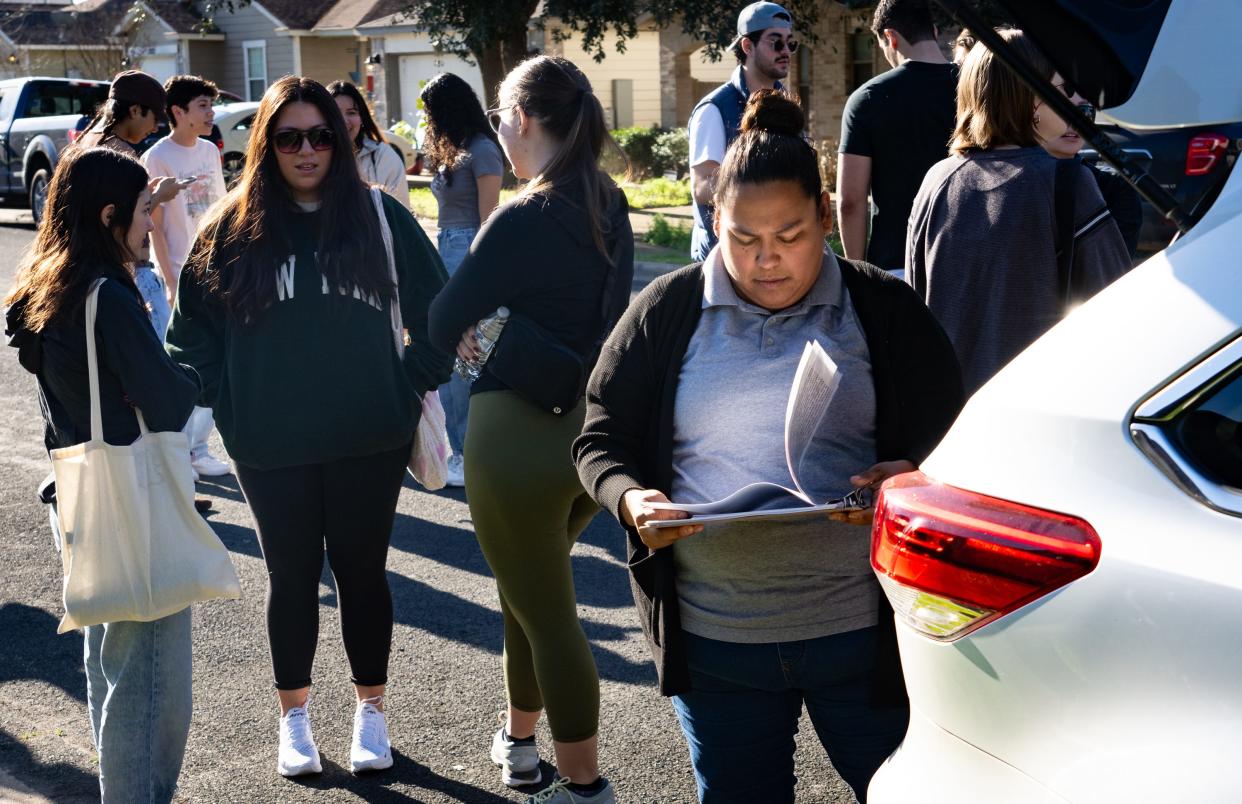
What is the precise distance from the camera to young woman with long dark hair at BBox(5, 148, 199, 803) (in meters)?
3.35

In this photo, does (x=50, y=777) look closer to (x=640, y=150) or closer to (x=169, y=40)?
(x=640, y=150)

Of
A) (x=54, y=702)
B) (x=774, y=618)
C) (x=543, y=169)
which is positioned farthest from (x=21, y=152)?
(x=774, y=618)

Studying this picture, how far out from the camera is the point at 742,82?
20.5 feet

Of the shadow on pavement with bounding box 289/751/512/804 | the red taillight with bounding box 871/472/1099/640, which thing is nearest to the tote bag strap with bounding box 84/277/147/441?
the shadow on pavement with bounding box 289/751/512/804

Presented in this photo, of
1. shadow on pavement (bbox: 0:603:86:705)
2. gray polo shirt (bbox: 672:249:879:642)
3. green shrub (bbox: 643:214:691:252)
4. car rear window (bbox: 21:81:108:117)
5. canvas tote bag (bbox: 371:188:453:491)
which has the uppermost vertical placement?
car rear window (bbox: 21:81:108:117)

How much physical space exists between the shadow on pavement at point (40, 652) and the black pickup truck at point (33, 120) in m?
16.6

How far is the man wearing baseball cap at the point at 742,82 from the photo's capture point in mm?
6121

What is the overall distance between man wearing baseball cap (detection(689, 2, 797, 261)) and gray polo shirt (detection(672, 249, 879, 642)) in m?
3.54

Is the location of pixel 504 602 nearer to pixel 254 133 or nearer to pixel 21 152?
pixel 254 133

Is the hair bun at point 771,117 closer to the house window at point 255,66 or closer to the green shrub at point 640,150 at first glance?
the green shrub at point 640,150

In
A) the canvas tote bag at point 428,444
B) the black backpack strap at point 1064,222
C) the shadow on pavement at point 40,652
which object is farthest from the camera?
the shadow on pavement at point 40,652

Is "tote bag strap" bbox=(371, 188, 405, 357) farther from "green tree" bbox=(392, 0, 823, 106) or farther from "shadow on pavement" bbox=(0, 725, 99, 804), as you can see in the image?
"green tree" bbox=(392, 0, 823, 106)

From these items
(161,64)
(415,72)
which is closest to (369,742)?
(415,72)

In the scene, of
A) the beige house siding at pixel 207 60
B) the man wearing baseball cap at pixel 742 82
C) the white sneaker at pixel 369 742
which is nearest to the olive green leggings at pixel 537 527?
the white sneaker at pixel 369 742
